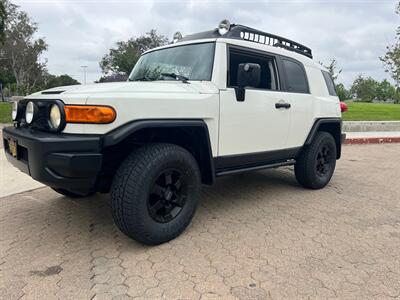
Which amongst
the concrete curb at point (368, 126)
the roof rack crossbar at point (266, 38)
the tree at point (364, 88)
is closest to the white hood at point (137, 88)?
the roof rack crossbar at point (266, 38)

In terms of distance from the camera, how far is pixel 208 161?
343 centimetres

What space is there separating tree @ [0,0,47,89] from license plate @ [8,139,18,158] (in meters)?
35.6

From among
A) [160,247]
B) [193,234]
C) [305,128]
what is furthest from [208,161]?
[305,128]

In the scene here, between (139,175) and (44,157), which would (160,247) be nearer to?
(139,175)

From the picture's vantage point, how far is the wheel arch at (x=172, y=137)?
106 inches

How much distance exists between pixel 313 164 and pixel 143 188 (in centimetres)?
290

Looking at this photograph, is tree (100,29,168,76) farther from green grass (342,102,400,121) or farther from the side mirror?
the side mirror

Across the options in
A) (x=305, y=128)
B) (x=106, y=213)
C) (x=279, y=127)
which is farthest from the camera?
(x=305, y=128)

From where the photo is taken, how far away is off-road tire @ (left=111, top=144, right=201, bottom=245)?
279cm

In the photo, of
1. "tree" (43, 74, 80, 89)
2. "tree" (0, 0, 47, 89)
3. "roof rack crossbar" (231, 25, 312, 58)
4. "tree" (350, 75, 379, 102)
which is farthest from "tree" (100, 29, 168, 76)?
"tree" (350, 75, 379, 102)

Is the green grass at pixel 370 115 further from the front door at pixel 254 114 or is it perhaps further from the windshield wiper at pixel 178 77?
the windshield wiper at pixel 178 77

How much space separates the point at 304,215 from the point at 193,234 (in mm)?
1400

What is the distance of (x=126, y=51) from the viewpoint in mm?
33781

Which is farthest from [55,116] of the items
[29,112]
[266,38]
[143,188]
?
[266,38]
